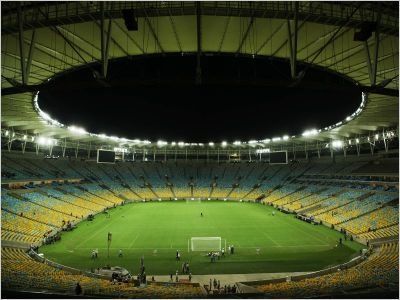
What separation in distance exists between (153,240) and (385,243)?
869 inches

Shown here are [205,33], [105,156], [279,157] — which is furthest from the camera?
[279,157]

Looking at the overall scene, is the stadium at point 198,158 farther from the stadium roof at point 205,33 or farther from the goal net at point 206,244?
the goal net at point 206,244

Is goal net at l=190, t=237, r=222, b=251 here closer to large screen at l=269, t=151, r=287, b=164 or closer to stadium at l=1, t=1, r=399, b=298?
stadium at l=1, t=1, r=399, b=298

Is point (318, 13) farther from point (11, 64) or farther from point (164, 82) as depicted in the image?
point (11, 64)

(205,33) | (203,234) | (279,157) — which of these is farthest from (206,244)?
(279,157)

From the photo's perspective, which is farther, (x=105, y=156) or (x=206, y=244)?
(x=105, y=156)

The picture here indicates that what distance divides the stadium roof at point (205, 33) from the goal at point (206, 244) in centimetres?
1757

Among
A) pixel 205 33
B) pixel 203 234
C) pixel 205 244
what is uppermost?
pixel 205 33

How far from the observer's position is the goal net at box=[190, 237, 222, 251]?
2842 cm

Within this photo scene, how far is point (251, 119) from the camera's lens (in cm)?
7256

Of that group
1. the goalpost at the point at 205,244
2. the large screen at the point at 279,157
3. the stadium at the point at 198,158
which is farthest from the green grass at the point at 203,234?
the large screen at the point at 279,157

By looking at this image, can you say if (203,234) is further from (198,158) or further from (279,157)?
(198,158)

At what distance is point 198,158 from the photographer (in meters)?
85.1

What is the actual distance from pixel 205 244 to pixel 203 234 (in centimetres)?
537
